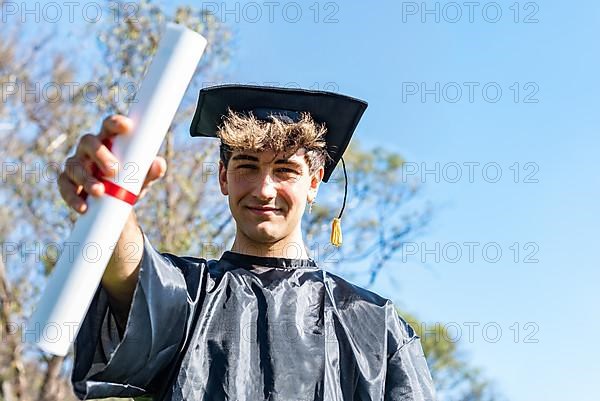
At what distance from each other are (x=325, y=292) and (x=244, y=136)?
53 cm

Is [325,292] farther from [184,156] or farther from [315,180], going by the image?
[184,156]

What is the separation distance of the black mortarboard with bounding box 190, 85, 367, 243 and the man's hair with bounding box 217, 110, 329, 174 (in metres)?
0.04

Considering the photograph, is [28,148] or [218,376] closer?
[218,376]

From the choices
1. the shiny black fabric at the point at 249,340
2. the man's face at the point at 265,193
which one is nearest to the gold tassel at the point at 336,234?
the shiny black fabric at the point at 249,340

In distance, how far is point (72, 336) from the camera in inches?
73.8

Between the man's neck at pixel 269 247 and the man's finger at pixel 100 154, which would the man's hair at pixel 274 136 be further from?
the man's finger at pixel 100 154

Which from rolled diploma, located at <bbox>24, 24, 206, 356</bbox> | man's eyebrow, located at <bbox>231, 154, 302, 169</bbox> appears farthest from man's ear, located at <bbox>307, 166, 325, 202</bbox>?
rolled diploma, located at <bbox>24, 24, 206, 356</bbox>

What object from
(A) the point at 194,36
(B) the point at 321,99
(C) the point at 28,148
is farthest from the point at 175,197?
(A) the point at 194,36

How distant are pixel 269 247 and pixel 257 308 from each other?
23 cm

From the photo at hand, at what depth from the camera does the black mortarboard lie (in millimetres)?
3055

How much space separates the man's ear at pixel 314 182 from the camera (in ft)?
9.90

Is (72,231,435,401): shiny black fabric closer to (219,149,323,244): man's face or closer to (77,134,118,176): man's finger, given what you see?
(219,149,323,244): man's face

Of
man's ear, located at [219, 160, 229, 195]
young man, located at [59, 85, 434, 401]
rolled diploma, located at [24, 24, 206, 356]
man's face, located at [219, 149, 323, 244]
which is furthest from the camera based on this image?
man's ear, located at [219, 160, 229, 195]

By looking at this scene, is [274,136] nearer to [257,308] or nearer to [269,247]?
[269,247]
